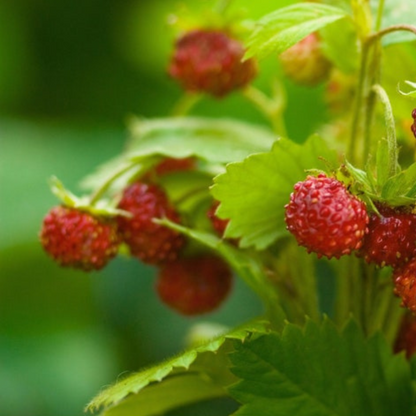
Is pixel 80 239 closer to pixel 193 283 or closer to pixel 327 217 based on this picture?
pixel 193 283

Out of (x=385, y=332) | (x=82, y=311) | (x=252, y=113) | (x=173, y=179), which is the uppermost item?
(x=173, y=179)

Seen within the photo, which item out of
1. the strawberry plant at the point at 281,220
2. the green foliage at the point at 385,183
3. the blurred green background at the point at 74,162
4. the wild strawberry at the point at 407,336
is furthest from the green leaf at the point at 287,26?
the blurred green background at the point at 74,162

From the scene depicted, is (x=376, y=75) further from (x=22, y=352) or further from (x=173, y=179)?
(x=22, y=352)

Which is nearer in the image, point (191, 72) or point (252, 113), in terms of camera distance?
point (191, 72)

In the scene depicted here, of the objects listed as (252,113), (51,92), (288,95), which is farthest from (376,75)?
(51,92)

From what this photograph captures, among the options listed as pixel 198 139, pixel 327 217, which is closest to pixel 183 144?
pixel 198 139

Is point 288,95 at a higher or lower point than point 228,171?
lower
